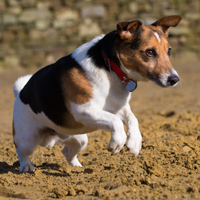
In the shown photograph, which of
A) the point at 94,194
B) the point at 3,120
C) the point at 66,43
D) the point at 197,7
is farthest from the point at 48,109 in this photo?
the point at 197,7

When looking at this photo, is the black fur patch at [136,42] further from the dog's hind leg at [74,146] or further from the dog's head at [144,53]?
the dog's hind leg at [74,146]

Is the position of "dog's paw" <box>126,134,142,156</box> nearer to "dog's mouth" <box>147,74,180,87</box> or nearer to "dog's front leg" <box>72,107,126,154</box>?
"dog's front leg" <box>72,107,126,154</box>

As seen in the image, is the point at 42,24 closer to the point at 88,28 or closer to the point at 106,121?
the point at 88,28

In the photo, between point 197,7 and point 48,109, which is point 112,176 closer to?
point 48,109

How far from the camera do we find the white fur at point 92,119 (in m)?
3.71

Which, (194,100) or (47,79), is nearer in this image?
(47,79)

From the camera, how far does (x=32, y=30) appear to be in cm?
1345

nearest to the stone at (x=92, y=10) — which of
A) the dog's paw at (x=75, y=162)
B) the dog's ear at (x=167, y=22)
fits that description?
the dog's paw at (x=75, y=162)

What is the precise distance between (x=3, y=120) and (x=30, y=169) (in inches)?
136

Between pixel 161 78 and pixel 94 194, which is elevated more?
pixel 161 78

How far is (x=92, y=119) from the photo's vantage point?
12.3ft

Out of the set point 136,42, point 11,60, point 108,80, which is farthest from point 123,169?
point 11,60

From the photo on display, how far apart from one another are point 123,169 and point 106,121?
65 cm

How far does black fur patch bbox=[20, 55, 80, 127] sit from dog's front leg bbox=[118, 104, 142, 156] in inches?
24.4
